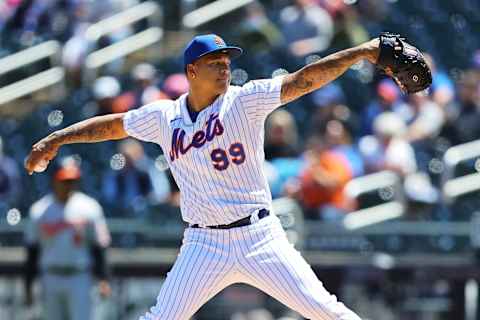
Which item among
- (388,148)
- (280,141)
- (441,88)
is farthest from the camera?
(441,88)

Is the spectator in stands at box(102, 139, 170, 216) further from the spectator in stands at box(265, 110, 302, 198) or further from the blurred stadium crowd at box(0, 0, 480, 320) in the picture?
the spectator in stands at box(265, 110, 302, 198)

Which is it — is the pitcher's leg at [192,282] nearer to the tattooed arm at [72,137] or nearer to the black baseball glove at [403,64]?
the tattooed arm at [72,137]

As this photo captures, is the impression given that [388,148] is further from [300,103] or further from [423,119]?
[300,103]

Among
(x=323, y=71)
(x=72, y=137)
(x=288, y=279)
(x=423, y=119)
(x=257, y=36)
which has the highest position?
(x=257, y=36)

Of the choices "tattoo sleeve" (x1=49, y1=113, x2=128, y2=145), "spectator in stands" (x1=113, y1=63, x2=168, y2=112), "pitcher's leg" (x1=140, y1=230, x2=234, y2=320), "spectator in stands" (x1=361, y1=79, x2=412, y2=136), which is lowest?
"pitcher's leg" (x1=140, y1=230, x2=234, y2=320)

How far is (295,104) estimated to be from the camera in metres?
11.6

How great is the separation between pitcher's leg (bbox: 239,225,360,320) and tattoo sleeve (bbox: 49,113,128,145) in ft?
2.98

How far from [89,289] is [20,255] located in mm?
820

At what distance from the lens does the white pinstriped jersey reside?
5625mm

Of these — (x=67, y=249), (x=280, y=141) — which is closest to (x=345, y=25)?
(x=280, y=141)

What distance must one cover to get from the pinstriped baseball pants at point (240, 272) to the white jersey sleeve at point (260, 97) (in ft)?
1.67

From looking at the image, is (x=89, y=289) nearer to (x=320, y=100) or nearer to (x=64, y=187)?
(x=64, y=187)

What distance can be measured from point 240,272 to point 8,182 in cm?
524

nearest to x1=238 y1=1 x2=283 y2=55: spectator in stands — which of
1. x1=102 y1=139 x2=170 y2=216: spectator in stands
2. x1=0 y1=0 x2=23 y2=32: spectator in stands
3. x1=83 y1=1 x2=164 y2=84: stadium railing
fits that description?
x1=83 y1=1 x2=164 y2=84: stadium railing
